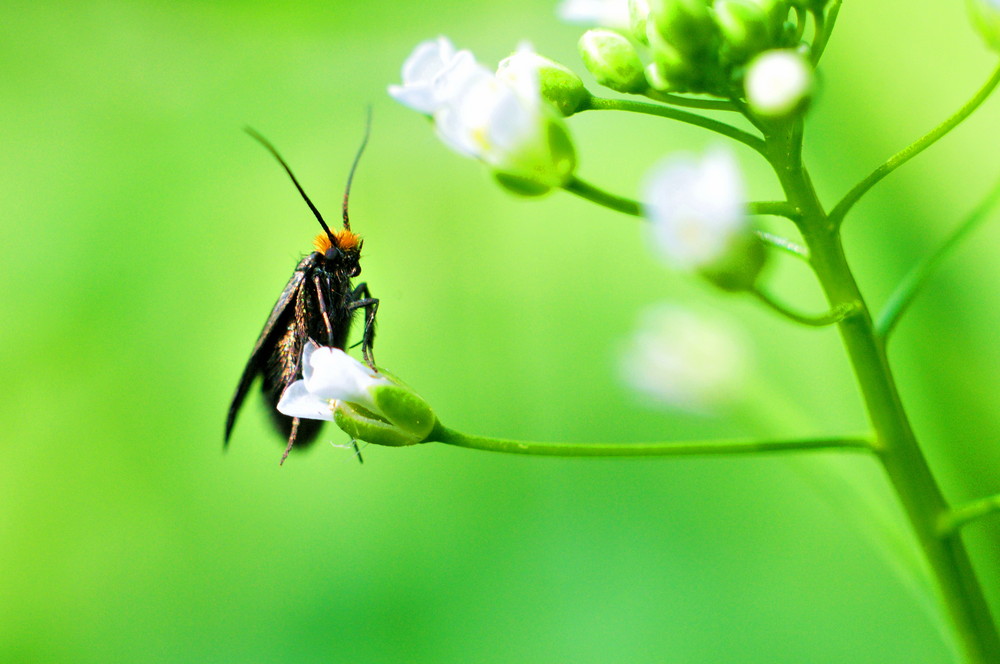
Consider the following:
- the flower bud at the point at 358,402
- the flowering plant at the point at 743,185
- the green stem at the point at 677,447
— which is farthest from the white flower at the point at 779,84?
the flower bud at the point at 358,402

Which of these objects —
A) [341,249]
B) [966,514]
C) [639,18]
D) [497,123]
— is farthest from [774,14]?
[341,249]

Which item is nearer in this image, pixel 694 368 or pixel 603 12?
pixel 603 12

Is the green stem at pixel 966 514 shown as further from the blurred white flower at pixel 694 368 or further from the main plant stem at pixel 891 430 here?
the blurred white flower at pixel 694 368

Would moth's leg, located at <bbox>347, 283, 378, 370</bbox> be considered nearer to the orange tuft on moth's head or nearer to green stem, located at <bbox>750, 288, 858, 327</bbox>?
the orange tuft on moth's head

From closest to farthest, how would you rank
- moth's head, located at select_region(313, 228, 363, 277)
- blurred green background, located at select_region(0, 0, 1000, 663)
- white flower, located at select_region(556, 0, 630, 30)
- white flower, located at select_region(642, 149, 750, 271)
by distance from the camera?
white flower, located at select_region(642, 149, 750, 271)
white flower, located at select_region(556, 0, 630, 30)
moth's head, located at select_region(313, 228, 363, 277)
blurred green background, located at select_region(0, 0, 1000, 663)

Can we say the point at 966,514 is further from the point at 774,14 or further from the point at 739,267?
the point at 774,14

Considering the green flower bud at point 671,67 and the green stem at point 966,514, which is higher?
the green flower bud at point 671,67

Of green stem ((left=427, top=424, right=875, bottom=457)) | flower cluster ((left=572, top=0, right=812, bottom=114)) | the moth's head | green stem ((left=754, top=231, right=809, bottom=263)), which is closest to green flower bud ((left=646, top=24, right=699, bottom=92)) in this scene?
flower cluster ((left=572, top=0, right=812, bottom=114))
